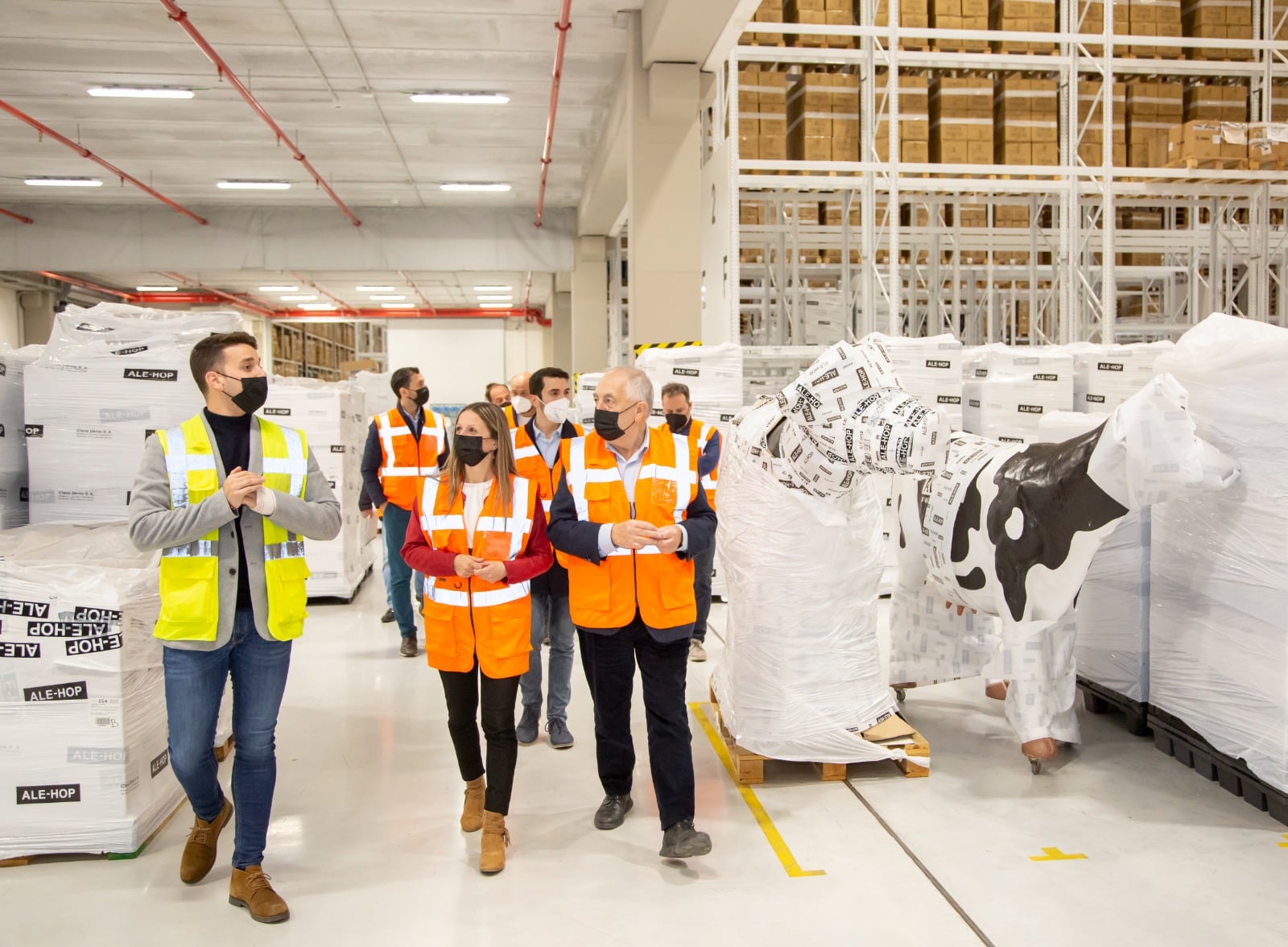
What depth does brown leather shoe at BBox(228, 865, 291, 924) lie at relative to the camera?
127 inches

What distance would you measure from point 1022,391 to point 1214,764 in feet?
13.9

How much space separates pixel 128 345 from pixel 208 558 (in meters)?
2.07

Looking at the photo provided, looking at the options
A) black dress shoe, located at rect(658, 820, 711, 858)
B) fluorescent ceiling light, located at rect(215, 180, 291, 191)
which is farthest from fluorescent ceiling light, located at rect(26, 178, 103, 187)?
black dress shoe, located at rect(658, 820, 711, 858)

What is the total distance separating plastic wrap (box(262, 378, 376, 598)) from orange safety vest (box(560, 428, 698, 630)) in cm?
499

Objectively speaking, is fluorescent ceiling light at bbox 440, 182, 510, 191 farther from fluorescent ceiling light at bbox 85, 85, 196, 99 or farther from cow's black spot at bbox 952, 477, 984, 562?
cow's black spot at bbox 952, 477, 984, 562

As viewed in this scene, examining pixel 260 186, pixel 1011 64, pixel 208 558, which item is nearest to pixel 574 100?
pixel 1011 64

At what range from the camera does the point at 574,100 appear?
12.0 m

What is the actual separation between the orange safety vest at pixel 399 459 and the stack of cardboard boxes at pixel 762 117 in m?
4.88

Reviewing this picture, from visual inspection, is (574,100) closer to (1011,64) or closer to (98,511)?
(1011,64)

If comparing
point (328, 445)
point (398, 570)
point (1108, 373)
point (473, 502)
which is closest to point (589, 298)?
point (328, 445)

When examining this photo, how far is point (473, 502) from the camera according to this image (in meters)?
3.63

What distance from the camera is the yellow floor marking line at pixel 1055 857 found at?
364 centimetres

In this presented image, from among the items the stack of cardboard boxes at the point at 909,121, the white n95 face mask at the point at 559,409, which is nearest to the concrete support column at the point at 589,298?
the stack of cardboard boxes at the point at 909,121

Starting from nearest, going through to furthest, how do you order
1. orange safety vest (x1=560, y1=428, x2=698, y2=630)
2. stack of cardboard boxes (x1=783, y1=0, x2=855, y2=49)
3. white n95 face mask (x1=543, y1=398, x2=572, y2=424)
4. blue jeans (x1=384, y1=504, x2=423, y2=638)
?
orange safety vest (x1=560, y1=428, x2=698, y2=630) < white n95 face mask (x1=543, y1=398, x2=572, y2=424) < blue jeans (x1=384, y1=504, x2=423, y2=638) < stack of cardboard boxes (x1=783, y1=0, x2=855, y2=49)
